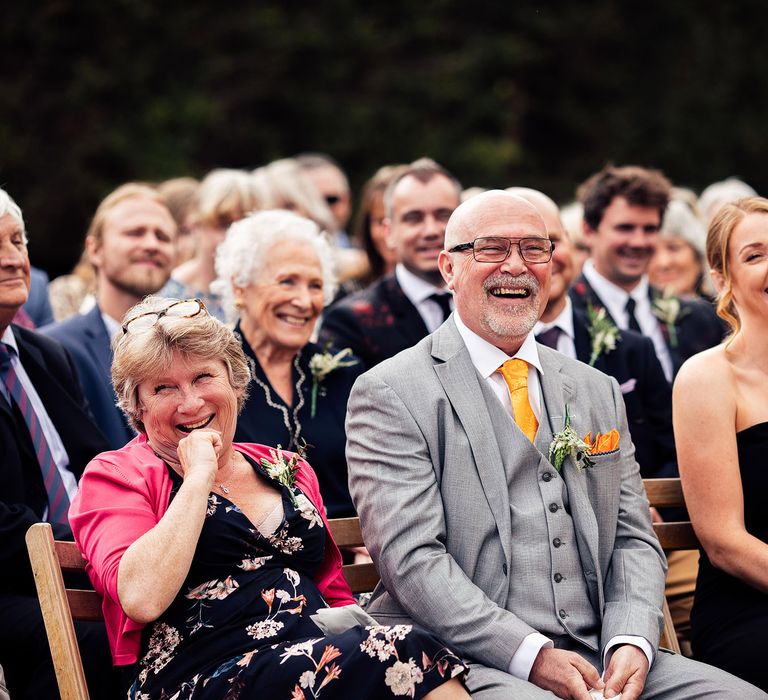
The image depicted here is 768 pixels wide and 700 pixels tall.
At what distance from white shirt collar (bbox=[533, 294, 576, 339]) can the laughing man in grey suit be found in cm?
172

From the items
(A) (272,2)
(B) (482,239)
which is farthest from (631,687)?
(A) (272,2)

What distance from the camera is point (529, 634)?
12.7 ft

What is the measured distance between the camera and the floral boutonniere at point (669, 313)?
7.21m

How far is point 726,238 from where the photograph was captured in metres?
4.90

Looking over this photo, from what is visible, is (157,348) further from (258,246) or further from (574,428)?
(258,246)

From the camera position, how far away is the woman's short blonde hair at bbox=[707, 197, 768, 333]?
4.88 meters

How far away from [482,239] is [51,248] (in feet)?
39.8

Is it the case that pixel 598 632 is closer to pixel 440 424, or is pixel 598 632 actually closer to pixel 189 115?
pixel 440 424

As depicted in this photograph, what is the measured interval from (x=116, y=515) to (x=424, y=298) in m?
3.23

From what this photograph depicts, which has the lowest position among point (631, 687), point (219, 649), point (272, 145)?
point (631, 687)

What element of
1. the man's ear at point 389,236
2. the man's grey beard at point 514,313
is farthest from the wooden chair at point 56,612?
the man's ear at point 389,236

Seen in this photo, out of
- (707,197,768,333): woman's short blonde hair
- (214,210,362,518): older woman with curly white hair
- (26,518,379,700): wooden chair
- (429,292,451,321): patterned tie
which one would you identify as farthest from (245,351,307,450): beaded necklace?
(707,197,768,333): woman's short blonde hair

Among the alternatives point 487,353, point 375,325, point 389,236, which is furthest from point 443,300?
point 487,353

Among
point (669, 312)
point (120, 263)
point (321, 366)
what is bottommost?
point (669, 312)
